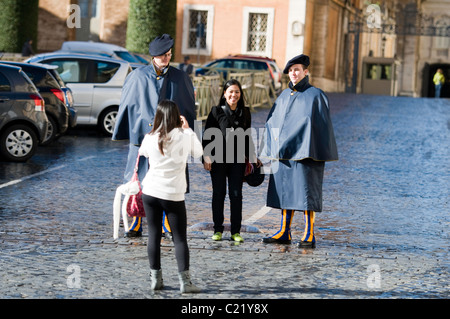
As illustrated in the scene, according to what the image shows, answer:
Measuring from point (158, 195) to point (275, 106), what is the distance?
2505 mm

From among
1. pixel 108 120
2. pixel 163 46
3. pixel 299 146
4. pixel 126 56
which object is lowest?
pixel 108 120

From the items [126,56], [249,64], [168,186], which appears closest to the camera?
[168,186]

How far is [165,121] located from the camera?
7152 mm

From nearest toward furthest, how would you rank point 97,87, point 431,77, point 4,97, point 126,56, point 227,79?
point 4,97, point 97,87, point 126,56, point 227,79, point 431,77

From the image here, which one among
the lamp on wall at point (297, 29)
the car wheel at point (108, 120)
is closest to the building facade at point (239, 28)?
the lamp on wall at point (297, 29)

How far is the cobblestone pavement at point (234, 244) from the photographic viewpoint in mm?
7379

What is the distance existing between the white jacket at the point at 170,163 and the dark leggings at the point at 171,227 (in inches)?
2.0

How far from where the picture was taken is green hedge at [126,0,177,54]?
1192 inches

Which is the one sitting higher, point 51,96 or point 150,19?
point 150,19

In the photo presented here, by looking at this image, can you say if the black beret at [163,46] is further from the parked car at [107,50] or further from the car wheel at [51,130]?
the parked car at [107,50]

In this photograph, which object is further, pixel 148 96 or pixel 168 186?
pixel 148 96

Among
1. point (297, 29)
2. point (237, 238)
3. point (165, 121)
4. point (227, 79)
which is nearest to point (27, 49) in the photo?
point (227, 79)

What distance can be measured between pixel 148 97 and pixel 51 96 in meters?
8.77

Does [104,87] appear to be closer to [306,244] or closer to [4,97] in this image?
[4,97]
